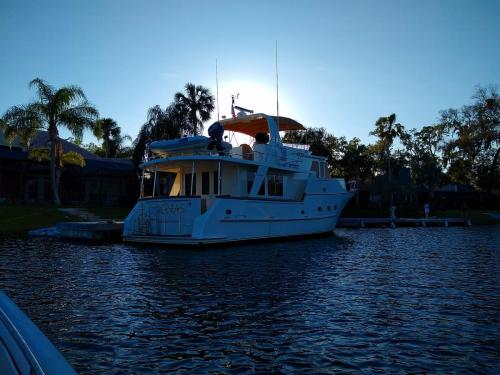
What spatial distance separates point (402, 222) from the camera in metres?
37.8

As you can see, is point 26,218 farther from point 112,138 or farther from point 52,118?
point 112,138

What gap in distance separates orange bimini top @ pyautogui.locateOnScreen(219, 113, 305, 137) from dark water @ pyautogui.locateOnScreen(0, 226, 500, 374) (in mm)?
10809

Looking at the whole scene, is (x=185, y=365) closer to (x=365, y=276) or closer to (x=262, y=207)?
(x=365, y=276)

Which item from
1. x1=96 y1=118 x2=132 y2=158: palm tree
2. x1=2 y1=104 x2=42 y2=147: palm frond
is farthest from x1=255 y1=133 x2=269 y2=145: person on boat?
x1=96 y1=118 x2=132 y2=158: palm tree

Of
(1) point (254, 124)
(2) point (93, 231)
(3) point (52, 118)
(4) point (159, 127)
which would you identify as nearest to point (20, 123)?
(3) point (52, 118)

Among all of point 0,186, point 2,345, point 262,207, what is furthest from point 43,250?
point 0,186

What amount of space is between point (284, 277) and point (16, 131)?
30.4 metres

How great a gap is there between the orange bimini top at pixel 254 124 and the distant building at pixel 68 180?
62.2ft

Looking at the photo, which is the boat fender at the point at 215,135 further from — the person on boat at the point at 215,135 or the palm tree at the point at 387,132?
the palm tree at the point at 387,132

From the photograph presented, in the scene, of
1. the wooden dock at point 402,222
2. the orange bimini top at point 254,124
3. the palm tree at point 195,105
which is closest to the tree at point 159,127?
the palm tree at point 195,105

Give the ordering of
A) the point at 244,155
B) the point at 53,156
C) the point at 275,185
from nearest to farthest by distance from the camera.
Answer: the point at 244,155
the point at 275,185
the point at 53,156

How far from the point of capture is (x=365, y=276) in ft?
37.0

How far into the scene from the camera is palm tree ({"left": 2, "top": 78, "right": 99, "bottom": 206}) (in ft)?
110

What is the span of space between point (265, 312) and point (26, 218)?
24720 millimetres
